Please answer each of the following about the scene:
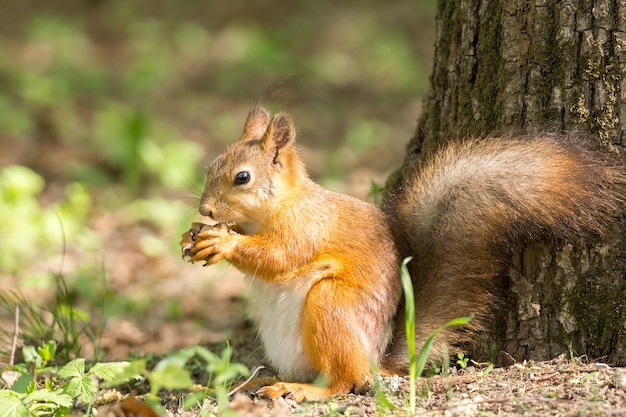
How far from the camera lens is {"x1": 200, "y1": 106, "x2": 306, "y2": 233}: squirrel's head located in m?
2.57

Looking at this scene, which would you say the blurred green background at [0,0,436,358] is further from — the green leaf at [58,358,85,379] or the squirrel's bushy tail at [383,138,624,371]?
the green leaf at [58,358,85,379]

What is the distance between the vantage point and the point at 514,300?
8.01ft

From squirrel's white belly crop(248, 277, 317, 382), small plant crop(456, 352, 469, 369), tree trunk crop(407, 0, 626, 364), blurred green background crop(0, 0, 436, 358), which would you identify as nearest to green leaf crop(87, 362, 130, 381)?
squirrel's white belly crop(248, 277, 317, 382)

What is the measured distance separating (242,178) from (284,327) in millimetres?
486

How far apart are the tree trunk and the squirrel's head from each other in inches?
23.1

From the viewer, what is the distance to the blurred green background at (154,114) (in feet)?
13.8

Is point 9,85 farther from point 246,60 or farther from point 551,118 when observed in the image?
point 551,118

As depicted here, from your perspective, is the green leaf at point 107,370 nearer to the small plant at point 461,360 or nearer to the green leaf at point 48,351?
the green leaf at point 48,351

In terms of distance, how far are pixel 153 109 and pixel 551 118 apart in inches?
192

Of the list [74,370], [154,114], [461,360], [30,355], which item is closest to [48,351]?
[30,355]

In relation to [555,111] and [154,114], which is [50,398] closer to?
[555,111]

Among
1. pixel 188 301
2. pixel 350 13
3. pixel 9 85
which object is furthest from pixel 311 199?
pixel 350 13

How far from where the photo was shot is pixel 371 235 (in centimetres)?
253

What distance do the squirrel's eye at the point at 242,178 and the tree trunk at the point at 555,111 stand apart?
71 centimetres
